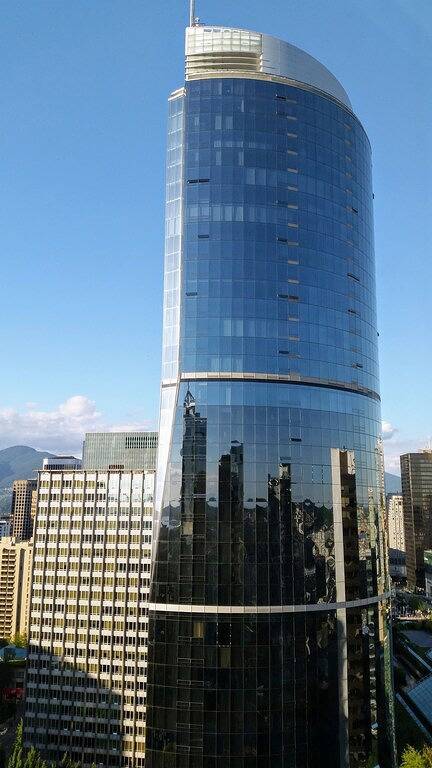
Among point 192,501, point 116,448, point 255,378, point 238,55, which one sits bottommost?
point 192,501

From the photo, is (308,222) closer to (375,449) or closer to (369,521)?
(375,449)

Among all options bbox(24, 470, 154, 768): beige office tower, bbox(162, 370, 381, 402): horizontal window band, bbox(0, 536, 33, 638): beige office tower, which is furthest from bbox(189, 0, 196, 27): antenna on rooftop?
bbox(0, 536, 33, 638): beige office tower

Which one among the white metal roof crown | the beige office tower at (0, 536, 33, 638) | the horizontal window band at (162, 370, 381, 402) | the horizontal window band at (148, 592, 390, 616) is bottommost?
the beige office tower at (0, 536, 33, 638)

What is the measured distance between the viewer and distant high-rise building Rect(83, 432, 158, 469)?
17338 centimetres

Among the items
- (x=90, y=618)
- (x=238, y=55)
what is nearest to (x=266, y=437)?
(x=90, y=618)

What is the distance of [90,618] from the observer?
8450 cm

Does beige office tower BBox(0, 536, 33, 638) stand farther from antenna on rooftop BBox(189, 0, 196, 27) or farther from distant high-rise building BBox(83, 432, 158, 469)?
antenna on rooftop BBox(189, 0, 196, 27)

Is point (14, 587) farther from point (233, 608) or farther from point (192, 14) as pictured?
point (192, 14)

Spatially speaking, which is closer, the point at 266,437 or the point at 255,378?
the point at 266,437

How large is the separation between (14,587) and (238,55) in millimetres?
161349

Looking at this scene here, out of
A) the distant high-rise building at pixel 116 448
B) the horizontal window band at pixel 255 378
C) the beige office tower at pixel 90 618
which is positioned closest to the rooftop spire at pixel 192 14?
the horizontal window band at pixel 255 378

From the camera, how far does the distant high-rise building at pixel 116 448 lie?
173375mm

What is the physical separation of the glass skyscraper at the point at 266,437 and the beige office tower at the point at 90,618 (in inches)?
1171

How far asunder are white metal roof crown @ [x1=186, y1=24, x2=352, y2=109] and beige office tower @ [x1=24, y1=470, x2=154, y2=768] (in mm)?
56641
